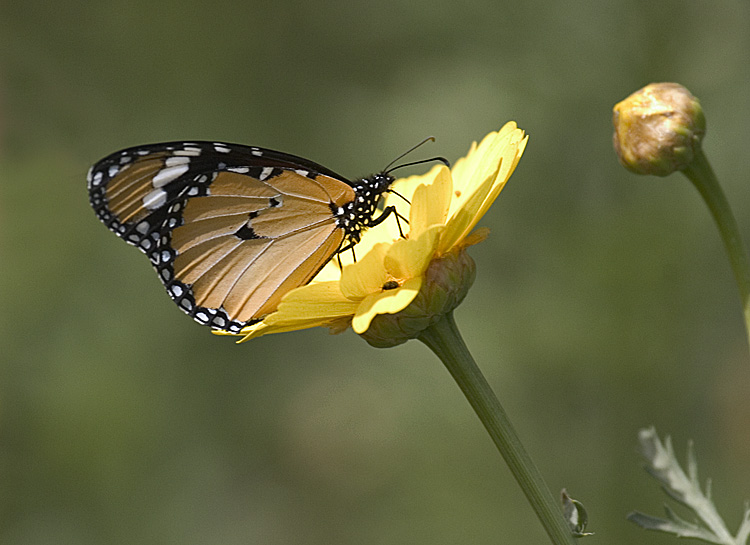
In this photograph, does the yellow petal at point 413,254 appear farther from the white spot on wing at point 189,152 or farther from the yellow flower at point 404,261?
the white spot on wing at point 189,152

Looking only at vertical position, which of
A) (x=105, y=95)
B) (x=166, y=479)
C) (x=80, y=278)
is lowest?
(x=166, y=479)

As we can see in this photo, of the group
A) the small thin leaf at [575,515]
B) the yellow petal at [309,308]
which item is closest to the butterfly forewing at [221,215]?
the yellow petal at [309,308]

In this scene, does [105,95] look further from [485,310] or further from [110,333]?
[485,310]

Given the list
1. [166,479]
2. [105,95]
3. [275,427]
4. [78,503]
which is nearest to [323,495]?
[275,427]

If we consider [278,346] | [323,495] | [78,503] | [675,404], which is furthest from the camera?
[278,346]

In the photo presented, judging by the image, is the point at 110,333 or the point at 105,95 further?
the point at 105,95

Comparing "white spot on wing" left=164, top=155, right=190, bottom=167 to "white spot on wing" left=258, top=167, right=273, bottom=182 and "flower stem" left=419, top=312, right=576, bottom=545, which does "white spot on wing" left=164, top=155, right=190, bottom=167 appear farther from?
"flower stem" left=419, top=312, right=576, bottom=545
